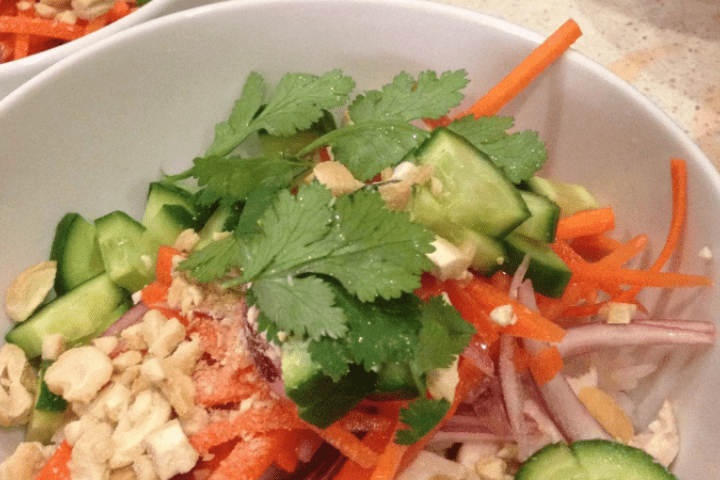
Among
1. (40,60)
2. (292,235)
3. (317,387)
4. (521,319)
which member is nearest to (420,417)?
(317,387)

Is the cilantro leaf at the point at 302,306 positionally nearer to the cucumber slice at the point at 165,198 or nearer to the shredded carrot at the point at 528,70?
the cucumber slice at the point at 165,198

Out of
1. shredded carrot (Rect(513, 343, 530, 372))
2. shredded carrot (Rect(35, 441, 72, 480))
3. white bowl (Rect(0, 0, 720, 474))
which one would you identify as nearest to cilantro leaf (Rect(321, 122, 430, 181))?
white bowl (Rect(0, 0, 720, 474))

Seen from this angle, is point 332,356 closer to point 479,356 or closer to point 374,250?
point 374,250

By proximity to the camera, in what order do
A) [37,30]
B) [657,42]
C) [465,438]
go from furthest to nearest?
[657,42] → [37,30] → [465,438]

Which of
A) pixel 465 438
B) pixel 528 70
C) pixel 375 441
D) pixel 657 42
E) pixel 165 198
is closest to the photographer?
pixel 375 441

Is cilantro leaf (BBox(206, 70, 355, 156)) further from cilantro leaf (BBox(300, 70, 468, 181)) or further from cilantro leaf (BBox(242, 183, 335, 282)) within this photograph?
cilantro leaf (BBox(242, 183, 335, 282))

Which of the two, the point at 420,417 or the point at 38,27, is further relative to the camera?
the point at 38,27

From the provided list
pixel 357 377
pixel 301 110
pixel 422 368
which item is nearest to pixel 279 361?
pixel 357 377
